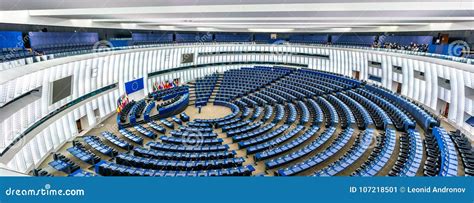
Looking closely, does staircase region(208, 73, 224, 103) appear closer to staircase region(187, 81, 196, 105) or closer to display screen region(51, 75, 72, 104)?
staircase region(187, 81, 196, 105)

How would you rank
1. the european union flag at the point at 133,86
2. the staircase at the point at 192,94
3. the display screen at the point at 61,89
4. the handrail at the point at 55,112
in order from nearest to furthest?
the handrail at the point at 55,112 → the display screen at the point at 61,89 → the european union flag at the point at 133,86 → the staircase at the point at 192,94

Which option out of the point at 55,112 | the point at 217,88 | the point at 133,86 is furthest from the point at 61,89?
the point at 217,88

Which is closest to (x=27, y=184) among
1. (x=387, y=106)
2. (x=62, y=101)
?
(x=62, y=101)

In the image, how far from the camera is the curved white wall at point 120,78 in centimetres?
1399

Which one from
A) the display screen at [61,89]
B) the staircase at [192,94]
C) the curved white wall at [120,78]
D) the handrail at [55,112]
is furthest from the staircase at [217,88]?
the display screen at [61,89]

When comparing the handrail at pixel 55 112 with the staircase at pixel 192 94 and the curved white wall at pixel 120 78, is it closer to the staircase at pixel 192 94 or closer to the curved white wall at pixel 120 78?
the curved white wall at pixel 120 78

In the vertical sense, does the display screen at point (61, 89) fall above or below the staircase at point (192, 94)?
above

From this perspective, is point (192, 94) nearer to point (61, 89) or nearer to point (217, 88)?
point (217, 88)

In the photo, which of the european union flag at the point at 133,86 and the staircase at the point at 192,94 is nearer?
the european union flag at the point at 133,86

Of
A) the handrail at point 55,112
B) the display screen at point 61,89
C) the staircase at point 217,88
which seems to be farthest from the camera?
the staircase at point 217,88

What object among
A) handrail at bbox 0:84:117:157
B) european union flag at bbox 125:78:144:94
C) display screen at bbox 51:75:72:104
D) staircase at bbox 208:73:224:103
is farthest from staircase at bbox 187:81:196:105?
display screen at bbox 51:75:72:104

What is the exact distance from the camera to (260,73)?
35375mm

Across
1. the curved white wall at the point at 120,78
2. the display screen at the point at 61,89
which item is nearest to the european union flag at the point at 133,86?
the curved white wall at the point at 120,78

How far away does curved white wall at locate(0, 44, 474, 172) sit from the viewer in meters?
14.0
